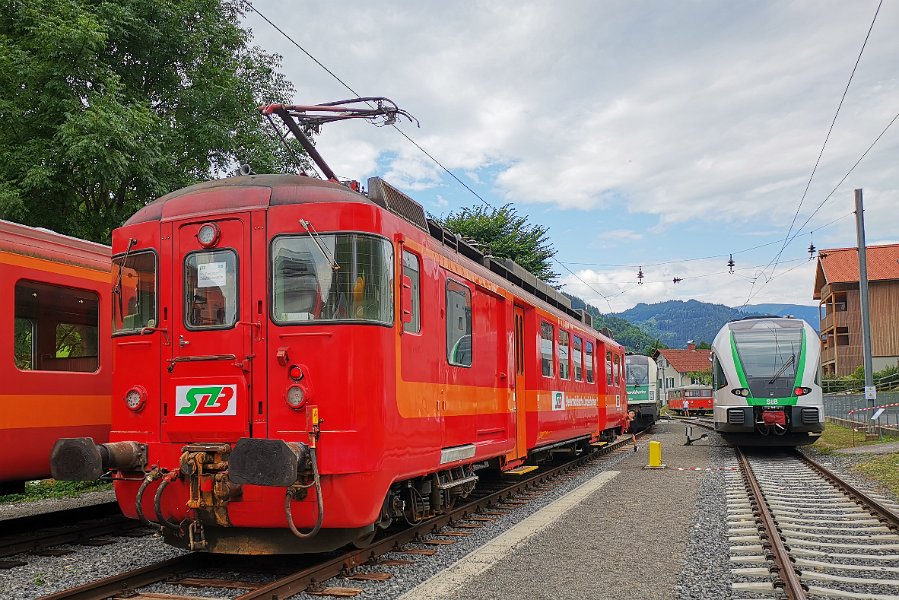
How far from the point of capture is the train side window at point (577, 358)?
15492mm

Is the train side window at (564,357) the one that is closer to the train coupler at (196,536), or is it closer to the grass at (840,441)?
the grass at (840,441)

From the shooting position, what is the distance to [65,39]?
40.3 feet

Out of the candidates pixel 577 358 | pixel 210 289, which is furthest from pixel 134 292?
pixel 577 358

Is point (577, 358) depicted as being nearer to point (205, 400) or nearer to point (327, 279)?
point (327, 279)

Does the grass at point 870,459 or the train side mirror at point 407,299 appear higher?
the train side mirror at point 407,299

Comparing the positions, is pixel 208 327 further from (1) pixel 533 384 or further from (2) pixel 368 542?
(1) pixel 533 384

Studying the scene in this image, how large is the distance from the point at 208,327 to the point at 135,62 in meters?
10.5

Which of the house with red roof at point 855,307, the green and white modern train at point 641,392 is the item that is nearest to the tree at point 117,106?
the green and white modern train at point 641,392

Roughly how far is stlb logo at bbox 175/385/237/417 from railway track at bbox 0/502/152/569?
7.70 feet

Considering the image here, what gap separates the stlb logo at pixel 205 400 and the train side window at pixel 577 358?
9.81 metres

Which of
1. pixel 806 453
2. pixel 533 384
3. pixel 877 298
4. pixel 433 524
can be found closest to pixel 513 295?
pixel 533 384

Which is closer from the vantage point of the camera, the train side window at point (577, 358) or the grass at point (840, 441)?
the train side window at point (577, 358)

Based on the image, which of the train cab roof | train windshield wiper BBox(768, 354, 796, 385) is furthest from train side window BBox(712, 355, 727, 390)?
the train cab roof

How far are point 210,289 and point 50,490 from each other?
307 inches
